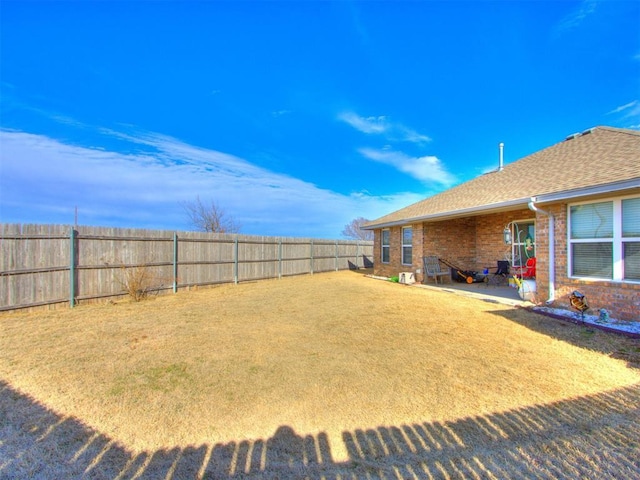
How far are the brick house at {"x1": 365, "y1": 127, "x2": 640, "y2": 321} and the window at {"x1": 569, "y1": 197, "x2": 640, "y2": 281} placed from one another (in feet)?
0.04

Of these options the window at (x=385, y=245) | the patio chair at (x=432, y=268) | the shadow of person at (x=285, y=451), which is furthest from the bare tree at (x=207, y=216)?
the shadow of person at (x=285, y=451)

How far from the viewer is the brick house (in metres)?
5.59

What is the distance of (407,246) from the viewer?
1281cm

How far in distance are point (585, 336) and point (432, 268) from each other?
6.63m

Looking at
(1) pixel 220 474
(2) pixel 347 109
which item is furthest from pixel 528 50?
(1) pixel 220 474

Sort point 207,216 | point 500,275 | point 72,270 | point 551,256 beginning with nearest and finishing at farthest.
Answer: point 551,256 → point 72,270 → point 500,275 → point 207,216

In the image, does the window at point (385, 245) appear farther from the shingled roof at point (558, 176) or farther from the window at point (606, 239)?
the window at point (606, 239)

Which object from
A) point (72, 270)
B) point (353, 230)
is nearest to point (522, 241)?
point (72, 270)

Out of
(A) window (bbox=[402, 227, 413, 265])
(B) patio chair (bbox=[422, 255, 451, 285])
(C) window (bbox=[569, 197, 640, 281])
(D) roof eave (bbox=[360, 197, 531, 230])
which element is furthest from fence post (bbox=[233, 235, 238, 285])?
(C) window (bbox=[569, 197, 640, 281])

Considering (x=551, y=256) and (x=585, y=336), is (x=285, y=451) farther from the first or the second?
(x=551, y=256)

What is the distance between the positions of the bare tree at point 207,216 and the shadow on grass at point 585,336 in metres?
20.2

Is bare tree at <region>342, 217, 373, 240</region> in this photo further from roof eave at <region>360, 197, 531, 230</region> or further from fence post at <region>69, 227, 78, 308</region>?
fence post at <region>69, 227, 78, 308</region>

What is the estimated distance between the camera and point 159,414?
9.27ft

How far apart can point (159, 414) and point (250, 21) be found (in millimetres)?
10550
